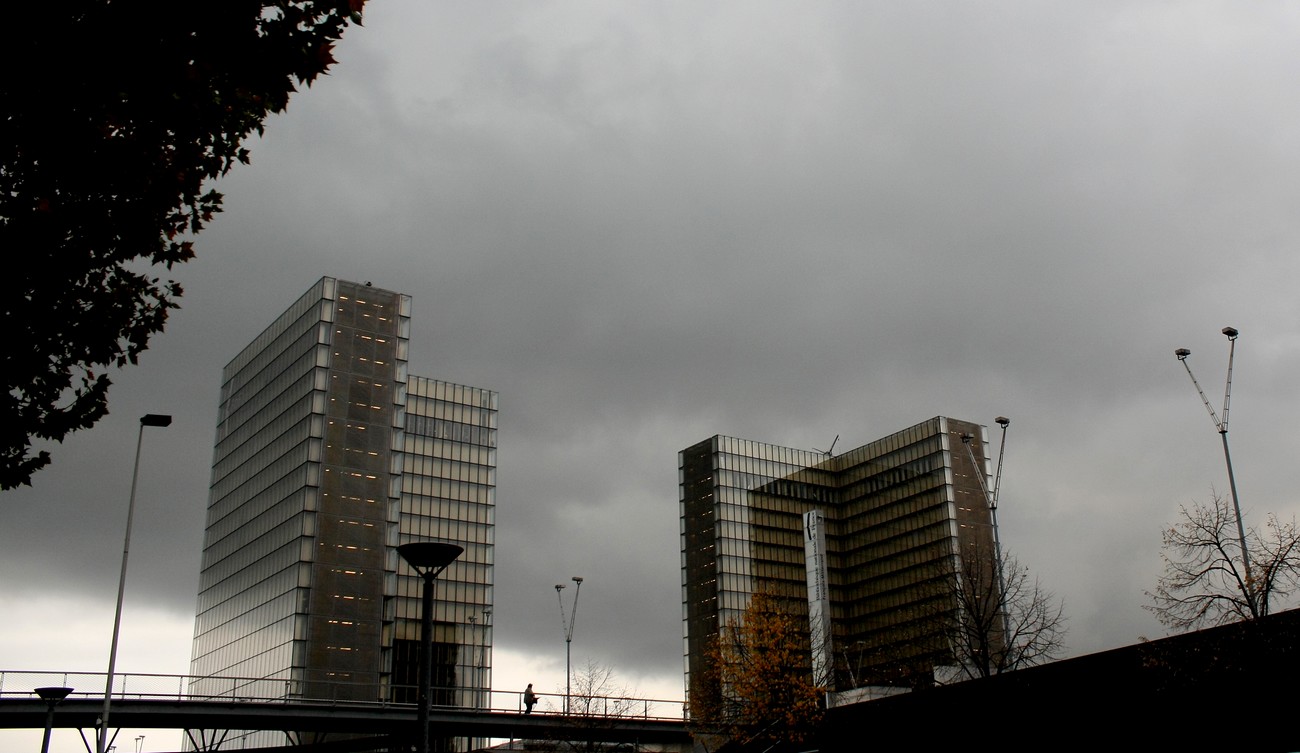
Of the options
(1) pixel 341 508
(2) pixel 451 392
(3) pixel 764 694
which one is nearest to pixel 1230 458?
(3) pixel 764 694

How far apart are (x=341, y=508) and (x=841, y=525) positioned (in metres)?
79.5

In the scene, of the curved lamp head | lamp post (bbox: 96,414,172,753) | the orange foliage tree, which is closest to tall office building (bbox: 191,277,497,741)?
the orange foliage tree

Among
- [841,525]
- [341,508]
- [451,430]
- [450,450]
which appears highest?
[451,430]

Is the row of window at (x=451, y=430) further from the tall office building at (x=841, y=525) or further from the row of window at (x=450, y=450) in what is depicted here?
the tall office building at (x=841, y=525)

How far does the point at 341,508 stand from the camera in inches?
5295

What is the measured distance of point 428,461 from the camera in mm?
158375

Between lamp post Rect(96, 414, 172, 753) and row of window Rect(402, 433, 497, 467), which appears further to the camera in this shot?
row of window Rect(402, 433, 497, 467)

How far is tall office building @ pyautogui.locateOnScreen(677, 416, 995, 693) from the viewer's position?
162625mm

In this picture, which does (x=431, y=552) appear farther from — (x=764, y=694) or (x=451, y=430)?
(x=451, y=430)

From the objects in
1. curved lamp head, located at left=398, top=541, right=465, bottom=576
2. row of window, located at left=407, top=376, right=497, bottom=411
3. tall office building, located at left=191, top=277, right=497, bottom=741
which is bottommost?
curved lamp head, located at left=398, top=541, right=465, bottom=576

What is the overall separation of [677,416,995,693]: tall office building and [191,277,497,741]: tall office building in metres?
31.0

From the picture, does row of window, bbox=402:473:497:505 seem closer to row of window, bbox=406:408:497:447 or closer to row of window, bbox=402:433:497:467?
row of window, bbox=402:433:497:467

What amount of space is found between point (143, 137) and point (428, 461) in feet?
489

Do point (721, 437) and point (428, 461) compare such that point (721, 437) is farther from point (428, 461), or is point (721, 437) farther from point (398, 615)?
point (398, 615)
